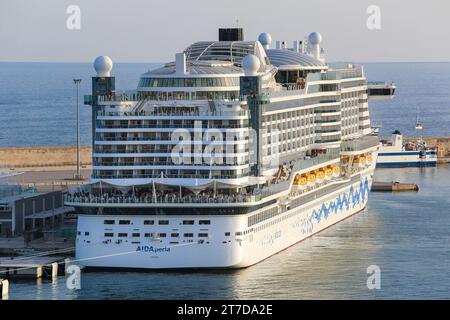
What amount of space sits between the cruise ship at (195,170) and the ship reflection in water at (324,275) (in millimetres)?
1046

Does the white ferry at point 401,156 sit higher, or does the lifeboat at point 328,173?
the lifeboat at point 328,173

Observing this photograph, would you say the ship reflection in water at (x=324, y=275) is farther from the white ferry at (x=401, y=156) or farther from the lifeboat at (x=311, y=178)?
the white ferry at (x=401, y=156)

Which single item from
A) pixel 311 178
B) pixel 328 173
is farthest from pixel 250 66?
pixel 328 173

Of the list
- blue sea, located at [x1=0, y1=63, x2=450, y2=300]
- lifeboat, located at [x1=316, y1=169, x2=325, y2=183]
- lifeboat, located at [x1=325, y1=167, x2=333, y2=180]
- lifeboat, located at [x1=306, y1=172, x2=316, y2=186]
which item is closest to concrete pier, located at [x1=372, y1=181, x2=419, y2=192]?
blue sea, located at [x1=0, y1=63, x2=450, y2=300]

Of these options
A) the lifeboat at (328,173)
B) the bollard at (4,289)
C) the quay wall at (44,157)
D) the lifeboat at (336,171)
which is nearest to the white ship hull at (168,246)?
the bollard at (4,289)

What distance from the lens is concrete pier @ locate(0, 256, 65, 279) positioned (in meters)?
68.9

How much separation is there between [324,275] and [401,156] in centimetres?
5397

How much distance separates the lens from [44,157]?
121 meters

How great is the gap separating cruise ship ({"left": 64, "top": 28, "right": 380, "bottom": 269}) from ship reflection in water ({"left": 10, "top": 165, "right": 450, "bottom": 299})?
105 cm

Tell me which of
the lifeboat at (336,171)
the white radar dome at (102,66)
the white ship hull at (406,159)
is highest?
the white radar dome at (102,66)

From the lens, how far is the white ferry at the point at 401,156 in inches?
4783

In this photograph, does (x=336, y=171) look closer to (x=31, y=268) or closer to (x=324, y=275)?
(x=324, y=275)

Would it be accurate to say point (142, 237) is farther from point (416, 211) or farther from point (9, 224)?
point (416, 211)
